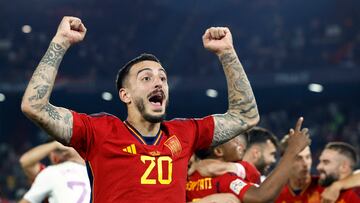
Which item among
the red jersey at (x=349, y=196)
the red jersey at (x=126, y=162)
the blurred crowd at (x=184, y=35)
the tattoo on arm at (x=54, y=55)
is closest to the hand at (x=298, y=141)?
the red jersey at (x=126, y=162)

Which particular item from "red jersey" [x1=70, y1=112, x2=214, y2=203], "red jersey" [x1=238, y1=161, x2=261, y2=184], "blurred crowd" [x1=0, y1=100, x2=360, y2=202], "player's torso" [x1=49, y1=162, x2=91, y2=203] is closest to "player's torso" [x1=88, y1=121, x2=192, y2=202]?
"red jersey" [x1=70, y1=112, x2=214, y2=203]

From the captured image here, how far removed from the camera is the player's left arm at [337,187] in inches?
230

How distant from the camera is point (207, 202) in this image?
180 inches

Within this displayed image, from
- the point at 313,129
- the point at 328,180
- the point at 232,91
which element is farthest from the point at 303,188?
the point at 313,129

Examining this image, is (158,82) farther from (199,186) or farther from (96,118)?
(199,186)

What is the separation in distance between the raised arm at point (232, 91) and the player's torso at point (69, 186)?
81.9 inches

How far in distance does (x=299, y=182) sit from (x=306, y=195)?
6.2 inches

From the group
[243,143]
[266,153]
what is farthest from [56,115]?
[266,153]

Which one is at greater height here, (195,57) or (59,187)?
(195,57)

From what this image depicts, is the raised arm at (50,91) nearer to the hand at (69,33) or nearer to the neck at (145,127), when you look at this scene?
the hand at (69,33)

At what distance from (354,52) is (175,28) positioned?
22.4 ft

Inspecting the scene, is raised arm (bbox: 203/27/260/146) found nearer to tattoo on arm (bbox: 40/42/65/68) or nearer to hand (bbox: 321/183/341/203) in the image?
tattoo on arm (bbox: 40/42/65/68)

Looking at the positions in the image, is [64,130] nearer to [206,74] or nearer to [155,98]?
[155,98]

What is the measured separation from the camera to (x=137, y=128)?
397 centimetres
